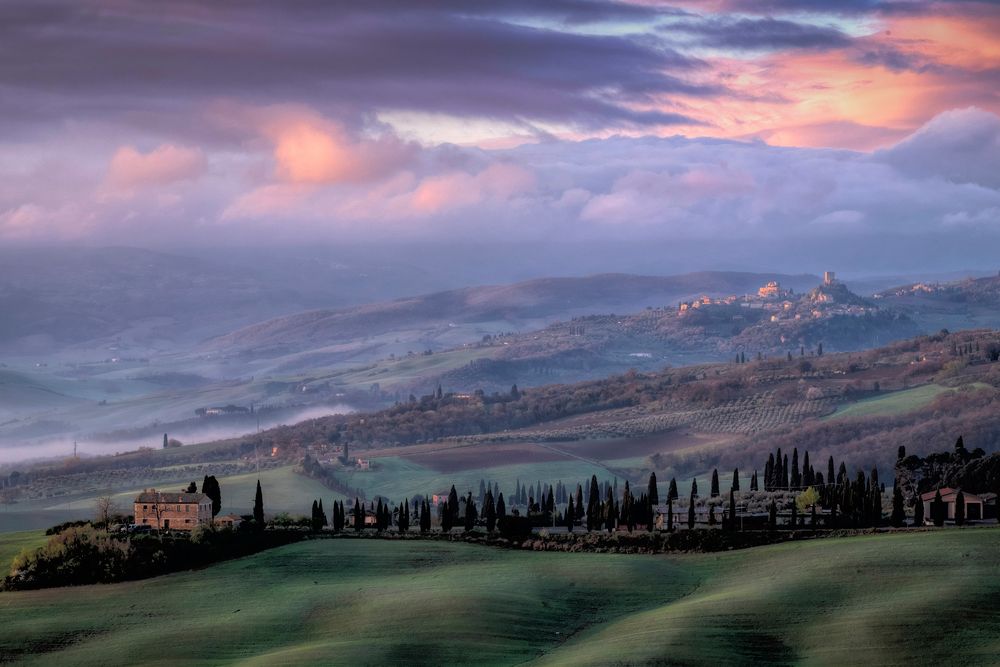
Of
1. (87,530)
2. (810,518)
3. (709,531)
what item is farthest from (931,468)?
(87,530)

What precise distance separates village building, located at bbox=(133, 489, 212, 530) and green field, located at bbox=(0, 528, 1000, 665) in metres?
20.8

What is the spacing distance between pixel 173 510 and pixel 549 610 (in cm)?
5057

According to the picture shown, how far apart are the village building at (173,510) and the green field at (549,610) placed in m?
20.8

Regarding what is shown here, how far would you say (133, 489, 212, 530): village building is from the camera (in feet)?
450

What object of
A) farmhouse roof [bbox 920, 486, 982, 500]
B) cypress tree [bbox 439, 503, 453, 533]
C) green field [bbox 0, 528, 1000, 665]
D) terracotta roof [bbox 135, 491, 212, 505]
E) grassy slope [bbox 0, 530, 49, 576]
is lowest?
green field [bbox 0, 528, 1000, 665]

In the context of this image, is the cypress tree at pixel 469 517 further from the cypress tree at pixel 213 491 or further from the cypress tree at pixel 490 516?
the cypress tree at pixel 213 491

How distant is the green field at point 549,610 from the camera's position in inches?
3371

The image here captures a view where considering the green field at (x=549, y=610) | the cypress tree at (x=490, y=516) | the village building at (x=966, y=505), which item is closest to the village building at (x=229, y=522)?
the green field at (x=549, y=610)

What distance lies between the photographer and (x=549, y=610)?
97.6 metres

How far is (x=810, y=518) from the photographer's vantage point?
132125 mm

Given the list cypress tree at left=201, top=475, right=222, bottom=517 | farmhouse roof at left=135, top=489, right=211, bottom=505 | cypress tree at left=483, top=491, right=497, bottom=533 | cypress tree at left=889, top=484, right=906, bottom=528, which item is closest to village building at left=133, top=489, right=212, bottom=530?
farmhouse roof at left=135, top=489, right=211, bottom=505

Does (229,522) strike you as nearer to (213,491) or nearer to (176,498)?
(176,498)

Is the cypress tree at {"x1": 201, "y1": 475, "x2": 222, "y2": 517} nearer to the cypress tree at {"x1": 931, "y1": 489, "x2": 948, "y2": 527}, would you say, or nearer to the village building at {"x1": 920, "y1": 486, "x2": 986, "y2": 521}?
the village building at {"x1": 920, "y1": 486, "x2": 986, "y2": 521}

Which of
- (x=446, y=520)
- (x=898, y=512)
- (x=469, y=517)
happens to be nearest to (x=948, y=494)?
(x=898, y=512)
